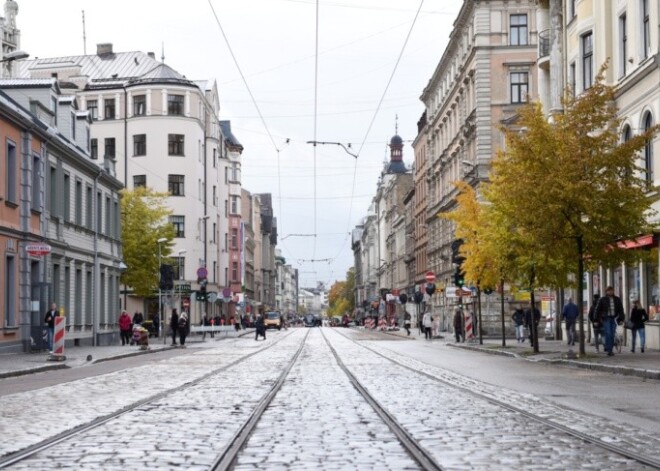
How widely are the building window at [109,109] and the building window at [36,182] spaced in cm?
4401

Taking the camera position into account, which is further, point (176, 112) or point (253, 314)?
Answer: point (253, 314)

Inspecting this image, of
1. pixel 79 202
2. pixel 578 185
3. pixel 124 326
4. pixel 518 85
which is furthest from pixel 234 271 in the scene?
pixel 578 185

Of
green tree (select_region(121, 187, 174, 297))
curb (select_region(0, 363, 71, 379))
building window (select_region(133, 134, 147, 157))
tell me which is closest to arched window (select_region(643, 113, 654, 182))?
curb (select_region(0, 363, 71, 379))

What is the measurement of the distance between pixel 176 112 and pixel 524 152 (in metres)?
55.9

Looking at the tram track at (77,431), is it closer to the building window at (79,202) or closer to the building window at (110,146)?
the building window at (79,202)

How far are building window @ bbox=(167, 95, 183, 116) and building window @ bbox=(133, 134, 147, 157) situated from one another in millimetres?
2670

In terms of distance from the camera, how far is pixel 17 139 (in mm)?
35875

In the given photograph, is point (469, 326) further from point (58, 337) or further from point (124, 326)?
point (58, 337)

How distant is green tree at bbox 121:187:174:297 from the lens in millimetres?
60531

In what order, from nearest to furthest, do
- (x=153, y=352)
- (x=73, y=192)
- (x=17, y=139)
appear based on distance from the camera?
(x=17, y=139), (x=153, y=352), (x=73, y=192)

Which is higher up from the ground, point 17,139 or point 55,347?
point 17,139

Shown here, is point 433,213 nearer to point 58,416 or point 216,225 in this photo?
point 216,225

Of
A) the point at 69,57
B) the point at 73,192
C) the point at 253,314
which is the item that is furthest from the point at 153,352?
the point at 253,314

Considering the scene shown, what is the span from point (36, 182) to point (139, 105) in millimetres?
43527
